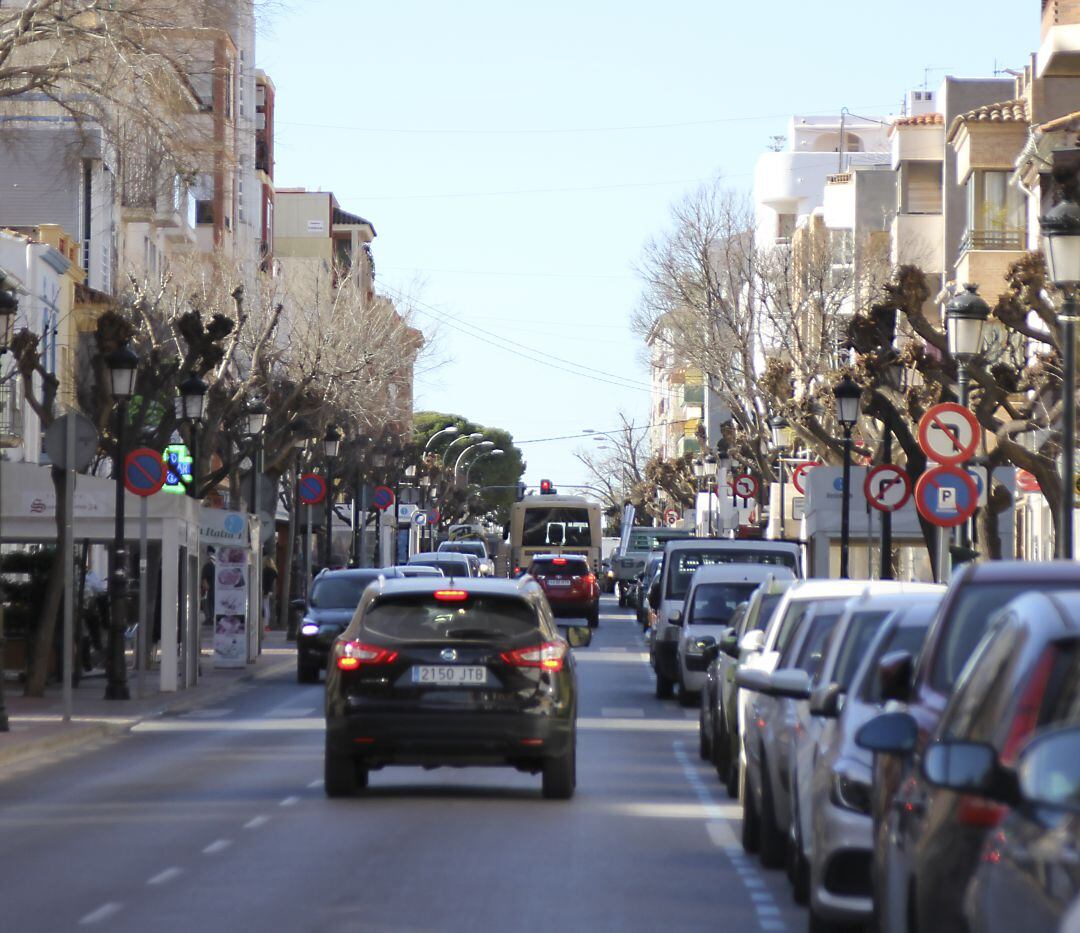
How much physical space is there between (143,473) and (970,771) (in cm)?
2406

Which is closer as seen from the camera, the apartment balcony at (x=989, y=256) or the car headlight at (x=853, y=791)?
the car headlight at (x=853, y=791)

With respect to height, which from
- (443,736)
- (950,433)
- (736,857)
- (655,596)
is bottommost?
(736,857)

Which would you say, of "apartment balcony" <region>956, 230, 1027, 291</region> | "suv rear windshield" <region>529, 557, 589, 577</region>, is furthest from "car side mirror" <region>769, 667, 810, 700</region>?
"suv rear windshield" <region>529, 557, 589, 577</region>

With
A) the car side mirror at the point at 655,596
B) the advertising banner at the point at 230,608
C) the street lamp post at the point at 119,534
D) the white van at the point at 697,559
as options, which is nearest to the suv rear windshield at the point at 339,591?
the advertising banner at the point at 230,608

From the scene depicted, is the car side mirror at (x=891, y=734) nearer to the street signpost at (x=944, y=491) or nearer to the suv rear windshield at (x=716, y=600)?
the street signpost at (x=944, y=491)

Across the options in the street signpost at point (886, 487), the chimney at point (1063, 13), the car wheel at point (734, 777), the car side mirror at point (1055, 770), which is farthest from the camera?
the chimney at point (1063, 13)

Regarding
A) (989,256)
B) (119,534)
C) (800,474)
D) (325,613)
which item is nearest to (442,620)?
(119,534)

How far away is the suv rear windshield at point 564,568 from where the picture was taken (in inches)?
2320

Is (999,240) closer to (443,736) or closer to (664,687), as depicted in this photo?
(664,687)

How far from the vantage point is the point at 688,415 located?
6137 inches

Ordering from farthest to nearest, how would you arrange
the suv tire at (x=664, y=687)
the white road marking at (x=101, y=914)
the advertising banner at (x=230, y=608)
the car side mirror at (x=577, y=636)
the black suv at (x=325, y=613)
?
1. the advertising banner at (x=230, y=608)
2. the black suv at (x=325, y=613)
3. the suv tire at (x=664, y=687)
4. the car side mirror at (x=577, y=636)
5. the white road marking at (x=101, y=914)

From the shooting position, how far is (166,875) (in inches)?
498

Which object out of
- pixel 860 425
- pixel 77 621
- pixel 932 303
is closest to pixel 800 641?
pixel 77 621

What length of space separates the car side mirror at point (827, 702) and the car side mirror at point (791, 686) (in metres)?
0.69
